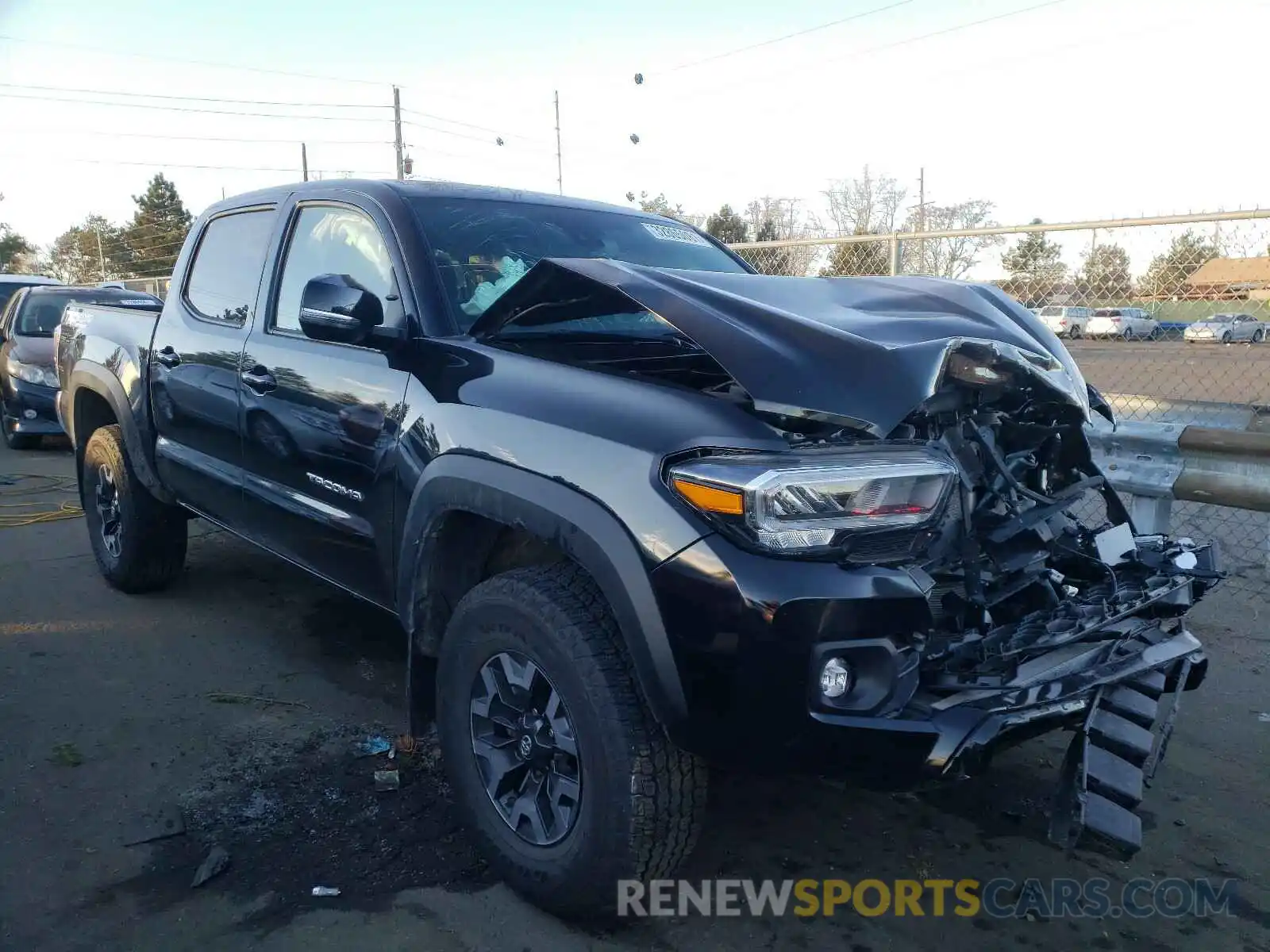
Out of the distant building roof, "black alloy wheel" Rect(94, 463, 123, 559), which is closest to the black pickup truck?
"black alloy wheel" Rect(94, 463, 123, 559)

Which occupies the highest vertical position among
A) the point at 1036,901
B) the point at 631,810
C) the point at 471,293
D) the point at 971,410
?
the point at 471,293

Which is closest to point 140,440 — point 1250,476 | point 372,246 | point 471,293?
point 372,246

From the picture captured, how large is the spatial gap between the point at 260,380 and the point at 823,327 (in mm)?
2207

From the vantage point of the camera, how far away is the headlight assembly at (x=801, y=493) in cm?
215

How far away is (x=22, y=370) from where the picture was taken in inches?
393

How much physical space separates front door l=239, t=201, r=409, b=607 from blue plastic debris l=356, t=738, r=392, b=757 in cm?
60

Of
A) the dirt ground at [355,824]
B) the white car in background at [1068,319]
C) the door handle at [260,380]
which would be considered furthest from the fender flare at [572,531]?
the white car in background at [1068,319]

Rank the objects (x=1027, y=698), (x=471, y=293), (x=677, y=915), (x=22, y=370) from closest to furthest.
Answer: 1. (x=1027, y=698)
2. (x=677, y=915)
3. (x=471, y=293)
4. (x=22, y=370)

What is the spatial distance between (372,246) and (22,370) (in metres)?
8.39

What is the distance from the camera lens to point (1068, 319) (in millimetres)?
6215

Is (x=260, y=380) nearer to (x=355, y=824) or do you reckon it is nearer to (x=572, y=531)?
(x=355, y=824)

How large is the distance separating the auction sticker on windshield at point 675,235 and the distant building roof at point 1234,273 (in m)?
3.03

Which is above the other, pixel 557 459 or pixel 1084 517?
pixel 557 459

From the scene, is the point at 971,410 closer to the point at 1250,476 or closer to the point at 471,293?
the point at 471,293
